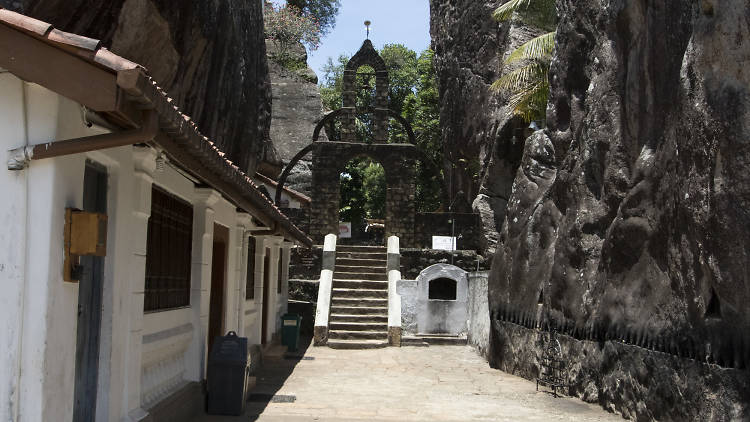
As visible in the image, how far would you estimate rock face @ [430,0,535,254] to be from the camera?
27.0m

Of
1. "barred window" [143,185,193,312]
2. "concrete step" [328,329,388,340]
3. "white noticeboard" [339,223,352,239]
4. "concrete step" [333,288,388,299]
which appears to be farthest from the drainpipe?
"white noticeboard" [339,223,352,239]

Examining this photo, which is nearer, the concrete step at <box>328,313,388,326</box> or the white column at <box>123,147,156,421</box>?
the white column at <box>123,147,156,421</box>

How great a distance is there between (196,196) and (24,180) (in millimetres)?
4504

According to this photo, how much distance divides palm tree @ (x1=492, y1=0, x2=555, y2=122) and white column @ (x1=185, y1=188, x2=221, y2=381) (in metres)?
9.68

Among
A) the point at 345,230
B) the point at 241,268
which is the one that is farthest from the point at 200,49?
the point at 345,230

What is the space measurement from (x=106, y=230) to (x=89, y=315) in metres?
0.94

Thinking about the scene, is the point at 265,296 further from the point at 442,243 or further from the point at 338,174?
the point at 338,174

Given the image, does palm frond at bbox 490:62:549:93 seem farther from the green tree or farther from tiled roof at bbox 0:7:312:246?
the green tree

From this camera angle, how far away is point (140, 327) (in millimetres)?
6586

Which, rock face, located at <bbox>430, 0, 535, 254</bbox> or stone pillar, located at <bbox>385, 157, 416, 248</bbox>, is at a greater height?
rock face, located at <bbox>430, 0, 535, 254</bbox>

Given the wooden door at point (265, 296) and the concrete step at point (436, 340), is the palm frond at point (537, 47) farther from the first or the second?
the concrete step at point (436, 340)

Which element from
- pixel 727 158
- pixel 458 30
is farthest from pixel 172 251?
pixel 458 30

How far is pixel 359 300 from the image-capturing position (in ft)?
70.3

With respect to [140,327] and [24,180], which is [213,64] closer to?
[140,327]
